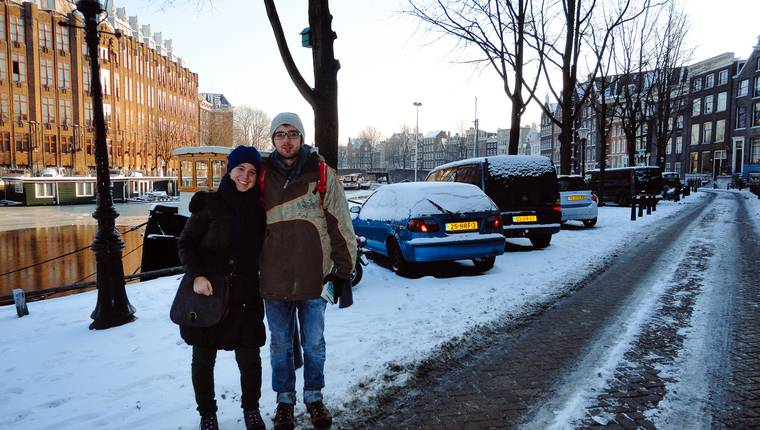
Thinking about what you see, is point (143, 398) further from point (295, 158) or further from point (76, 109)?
point (76, 109)

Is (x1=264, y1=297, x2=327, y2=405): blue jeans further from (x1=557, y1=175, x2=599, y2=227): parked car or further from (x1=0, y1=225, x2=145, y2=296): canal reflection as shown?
(x1=557, y1=175, x2=599, y2=227): parked car

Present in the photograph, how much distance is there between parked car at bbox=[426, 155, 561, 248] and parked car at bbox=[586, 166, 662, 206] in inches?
668

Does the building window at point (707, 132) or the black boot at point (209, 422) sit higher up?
the building window at point (707, 132)

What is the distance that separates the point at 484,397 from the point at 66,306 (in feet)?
18.6

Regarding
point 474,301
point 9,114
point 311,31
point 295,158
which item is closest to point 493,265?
point 474,301

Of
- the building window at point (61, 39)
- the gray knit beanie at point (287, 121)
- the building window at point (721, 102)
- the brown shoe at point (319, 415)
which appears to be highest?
the building window at point (61, 39)

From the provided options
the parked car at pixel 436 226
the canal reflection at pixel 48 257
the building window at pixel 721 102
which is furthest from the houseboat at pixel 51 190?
the building window at pixel 721 102

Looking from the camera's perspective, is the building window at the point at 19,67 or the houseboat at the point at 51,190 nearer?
the houseboat at the point at 51,190

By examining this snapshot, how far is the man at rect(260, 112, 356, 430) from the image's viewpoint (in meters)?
2.76

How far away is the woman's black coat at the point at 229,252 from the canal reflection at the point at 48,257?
12.2 m

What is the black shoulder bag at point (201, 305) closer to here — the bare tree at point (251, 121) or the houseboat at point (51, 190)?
the houseboat at point (51, 190)

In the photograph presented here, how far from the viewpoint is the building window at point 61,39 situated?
49.1m

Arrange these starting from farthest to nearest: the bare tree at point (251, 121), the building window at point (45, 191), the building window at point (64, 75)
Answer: the bare tree at point (251, 121), the building window at point (64, 75), the building window at point (45, 191)

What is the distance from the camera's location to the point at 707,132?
54.4m
